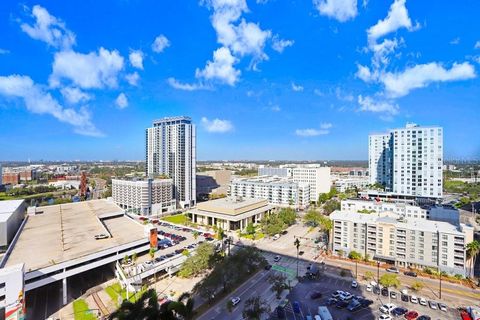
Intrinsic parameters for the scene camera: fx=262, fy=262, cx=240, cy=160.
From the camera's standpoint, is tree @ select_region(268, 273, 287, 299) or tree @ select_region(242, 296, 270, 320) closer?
tree @ select_region(242, 296, 270, 320)

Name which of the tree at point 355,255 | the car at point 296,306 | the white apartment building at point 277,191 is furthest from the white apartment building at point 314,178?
the car at point 296,306

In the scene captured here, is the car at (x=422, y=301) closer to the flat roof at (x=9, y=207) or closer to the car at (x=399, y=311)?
the car at (x=399, y=311)

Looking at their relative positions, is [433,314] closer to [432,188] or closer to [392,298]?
[392,298]

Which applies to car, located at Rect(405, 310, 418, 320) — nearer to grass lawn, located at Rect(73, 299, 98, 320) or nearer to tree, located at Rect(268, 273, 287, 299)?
tree, located at Rect(268, 273, 287, 299)

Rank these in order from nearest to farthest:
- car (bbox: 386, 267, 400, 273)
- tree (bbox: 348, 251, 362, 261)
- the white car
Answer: the white car
car (bbox: 386, 267, 400, 273)
tree (bbox: 348, 251, 362, 261)

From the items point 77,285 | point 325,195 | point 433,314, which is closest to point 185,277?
point 77,285

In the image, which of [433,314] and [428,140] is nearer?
[433,314]

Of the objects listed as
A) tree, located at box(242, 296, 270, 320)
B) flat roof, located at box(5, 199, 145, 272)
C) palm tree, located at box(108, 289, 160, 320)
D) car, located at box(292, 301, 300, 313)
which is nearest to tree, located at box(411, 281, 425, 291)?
car, located at box(292, 301, 300, 313)
